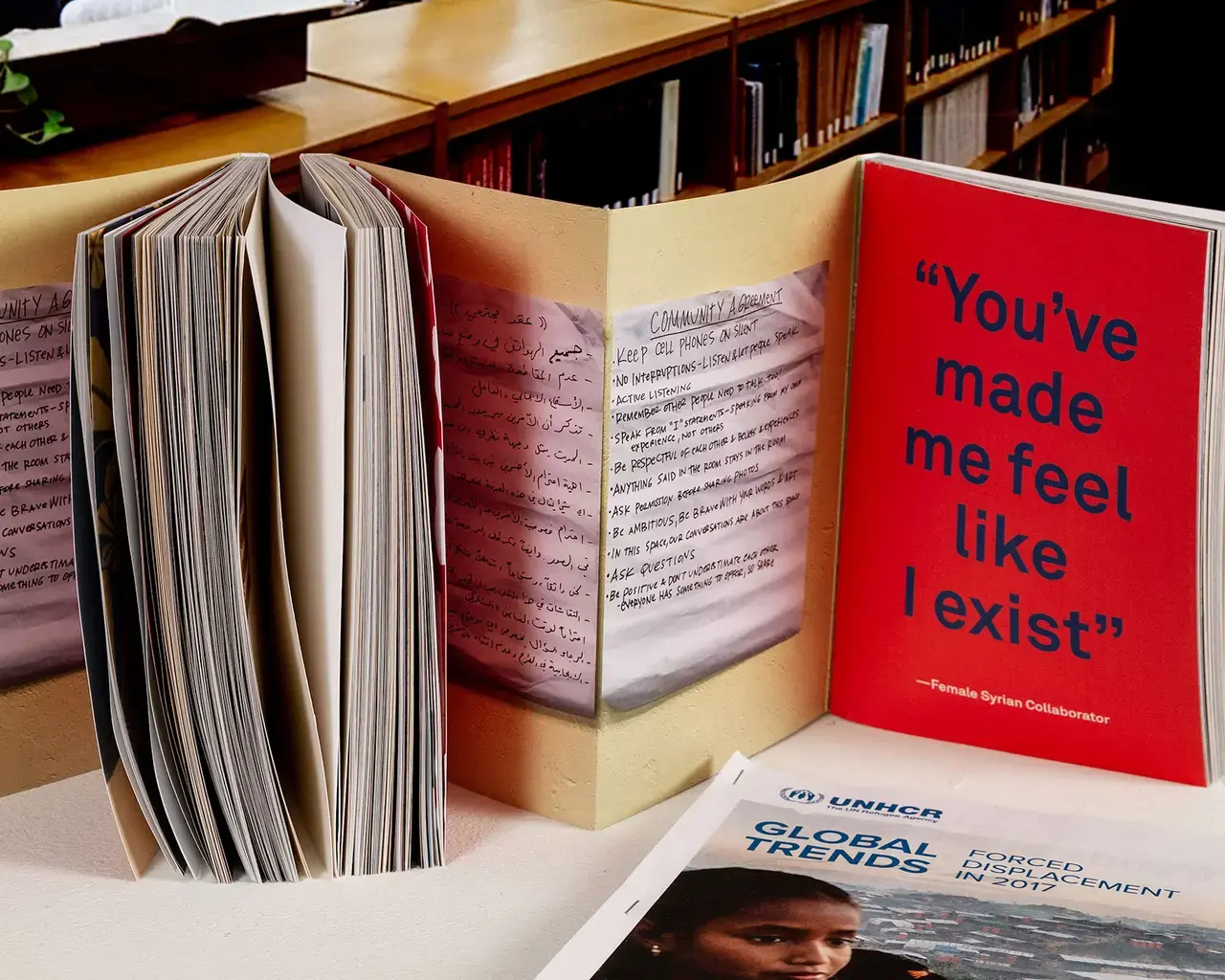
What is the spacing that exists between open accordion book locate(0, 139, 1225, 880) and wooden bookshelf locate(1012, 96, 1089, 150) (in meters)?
4.04

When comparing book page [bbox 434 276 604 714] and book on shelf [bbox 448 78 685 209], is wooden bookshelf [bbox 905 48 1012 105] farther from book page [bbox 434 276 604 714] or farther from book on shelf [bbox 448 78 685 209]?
book page [bbox 434 276 604 714]

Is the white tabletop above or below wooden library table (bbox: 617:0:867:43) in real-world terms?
below

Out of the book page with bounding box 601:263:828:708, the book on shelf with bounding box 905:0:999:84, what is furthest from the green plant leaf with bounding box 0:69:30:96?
the book on shelf with bounding box 905:0:999:84

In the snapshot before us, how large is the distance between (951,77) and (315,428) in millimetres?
3837

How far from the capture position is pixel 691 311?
2.51 ft

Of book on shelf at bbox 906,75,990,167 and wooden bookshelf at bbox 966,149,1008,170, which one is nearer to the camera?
book on shelf at bbox 906,75,990,167

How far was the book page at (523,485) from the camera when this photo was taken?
76cm

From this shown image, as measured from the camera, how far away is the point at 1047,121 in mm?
4754

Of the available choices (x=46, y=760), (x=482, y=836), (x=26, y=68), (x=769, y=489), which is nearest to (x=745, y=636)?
(x=769, y=489)

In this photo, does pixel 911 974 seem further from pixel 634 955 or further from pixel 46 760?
pixel 46 760

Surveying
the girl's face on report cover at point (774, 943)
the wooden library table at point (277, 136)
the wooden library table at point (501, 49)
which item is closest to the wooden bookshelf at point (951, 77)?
the wooden library table at point (501, 49)

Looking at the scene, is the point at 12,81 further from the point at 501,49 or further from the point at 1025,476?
the point at 1025,476

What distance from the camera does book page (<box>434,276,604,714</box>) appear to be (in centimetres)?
76

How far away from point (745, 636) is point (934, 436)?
18 centimetres
